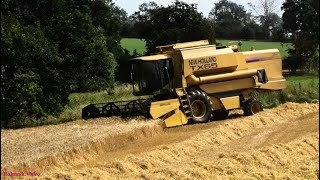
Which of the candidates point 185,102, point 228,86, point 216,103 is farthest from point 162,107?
point 228,86

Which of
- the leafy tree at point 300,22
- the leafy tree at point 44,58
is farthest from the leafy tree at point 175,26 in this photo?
the leafy tree at point 44,58

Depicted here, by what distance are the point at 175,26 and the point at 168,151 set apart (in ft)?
87.5

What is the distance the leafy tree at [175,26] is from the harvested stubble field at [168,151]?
20547 millimetres

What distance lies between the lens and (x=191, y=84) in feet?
48.3

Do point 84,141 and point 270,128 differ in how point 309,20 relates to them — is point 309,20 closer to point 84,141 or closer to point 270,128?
point 270,128

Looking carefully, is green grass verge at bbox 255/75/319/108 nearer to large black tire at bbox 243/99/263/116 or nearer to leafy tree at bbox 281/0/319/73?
large black tire at bbox 243/99/263/116

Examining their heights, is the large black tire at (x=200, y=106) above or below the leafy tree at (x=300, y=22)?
below

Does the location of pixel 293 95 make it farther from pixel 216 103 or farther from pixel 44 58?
pixel 44 58

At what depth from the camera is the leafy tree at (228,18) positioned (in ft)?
157

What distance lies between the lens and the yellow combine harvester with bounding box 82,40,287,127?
14.2 meters

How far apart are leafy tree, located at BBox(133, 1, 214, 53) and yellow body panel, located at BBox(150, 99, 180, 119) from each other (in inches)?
786

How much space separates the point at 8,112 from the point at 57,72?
254cm

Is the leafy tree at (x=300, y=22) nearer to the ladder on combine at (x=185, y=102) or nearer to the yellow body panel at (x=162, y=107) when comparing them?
the ladder on combine at (x=185, y=102)

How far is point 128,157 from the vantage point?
8.61 m
